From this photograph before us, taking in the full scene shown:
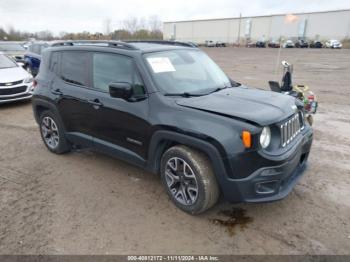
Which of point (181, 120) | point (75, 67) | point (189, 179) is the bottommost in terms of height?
point (189, 179)

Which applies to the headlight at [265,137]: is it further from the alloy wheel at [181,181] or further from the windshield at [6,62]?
the windshield at [6,62]

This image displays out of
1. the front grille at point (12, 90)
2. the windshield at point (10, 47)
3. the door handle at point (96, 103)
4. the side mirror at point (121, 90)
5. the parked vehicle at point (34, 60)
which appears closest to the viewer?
the side mirror at point (121, 90)

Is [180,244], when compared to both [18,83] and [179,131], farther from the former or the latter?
[18,83]

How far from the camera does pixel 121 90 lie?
339cm

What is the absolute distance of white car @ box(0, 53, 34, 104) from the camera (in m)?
8.32

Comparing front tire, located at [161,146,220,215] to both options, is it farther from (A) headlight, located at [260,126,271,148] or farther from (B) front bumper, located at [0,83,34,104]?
(B) front bumper, located at [0,83,34,104]

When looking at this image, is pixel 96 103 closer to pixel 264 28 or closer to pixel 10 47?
pixel 10 47

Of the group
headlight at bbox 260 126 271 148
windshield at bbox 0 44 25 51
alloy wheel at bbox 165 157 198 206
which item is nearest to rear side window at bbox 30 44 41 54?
windshield at bbox 0 44 25 51

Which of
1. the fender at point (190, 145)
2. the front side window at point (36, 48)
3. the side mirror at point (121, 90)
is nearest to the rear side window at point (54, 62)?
the side mirror at point (121, 90)

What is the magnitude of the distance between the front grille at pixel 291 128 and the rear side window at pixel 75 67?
106 inches

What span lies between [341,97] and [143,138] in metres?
8.51

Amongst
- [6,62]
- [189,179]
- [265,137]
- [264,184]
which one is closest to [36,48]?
[6,62]

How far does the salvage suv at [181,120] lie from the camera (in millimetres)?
2914

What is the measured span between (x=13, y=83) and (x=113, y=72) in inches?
234
